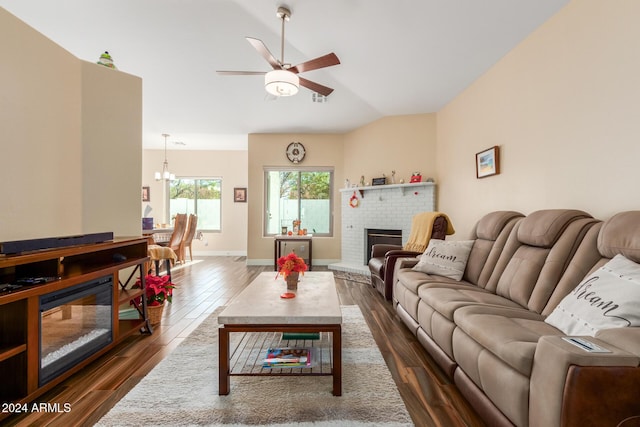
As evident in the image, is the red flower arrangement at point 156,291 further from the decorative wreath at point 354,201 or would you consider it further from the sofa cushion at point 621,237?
the decorative wreath at point 354,201

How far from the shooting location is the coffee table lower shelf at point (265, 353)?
170 centimetres

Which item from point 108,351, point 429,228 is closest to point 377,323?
point 429,228

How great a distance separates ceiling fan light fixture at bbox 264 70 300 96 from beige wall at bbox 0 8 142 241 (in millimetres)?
1412

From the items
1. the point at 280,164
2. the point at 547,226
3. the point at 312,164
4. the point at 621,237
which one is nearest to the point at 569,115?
the point at 547,226

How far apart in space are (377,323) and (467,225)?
2122mm

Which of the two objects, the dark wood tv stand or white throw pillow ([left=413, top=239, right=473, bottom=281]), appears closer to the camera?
the dark wood tv stand

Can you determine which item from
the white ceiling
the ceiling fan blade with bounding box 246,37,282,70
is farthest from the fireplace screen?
the white ceiling

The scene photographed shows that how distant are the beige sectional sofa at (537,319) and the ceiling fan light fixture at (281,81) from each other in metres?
2.12

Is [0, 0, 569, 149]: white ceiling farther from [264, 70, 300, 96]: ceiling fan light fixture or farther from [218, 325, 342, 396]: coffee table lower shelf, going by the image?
[218, 325, 342, 396]: coffee table lower shelf

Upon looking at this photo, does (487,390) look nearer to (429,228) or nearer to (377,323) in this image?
(377,323)

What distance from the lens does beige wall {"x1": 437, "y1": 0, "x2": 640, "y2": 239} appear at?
194 cm

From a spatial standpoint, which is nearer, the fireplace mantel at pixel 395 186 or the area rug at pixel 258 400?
the area rug at pixel 258 400

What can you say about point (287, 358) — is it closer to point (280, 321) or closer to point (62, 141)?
point (280, 321)

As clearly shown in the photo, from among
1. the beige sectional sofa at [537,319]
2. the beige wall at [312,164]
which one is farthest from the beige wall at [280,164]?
the beige sectional sofa at [537,319]
